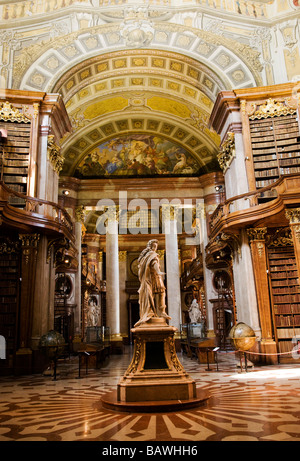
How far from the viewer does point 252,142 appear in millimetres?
12562

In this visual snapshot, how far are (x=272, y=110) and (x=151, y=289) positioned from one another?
28.8 feet

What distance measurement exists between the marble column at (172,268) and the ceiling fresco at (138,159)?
223 centimetres

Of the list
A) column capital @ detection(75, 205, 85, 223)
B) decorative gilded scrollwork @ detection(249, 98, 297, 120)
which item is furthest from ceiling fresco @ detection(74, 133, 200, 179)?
decorative gilded scrollwork @ detection(249, 98, 297, 120)

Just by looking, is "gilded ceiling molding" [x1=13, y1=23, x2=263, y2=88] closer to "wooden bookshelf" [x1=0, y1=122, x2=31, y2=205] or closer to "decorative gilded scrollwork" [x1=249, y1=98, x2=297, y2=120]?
"decorative gilded scrollwork" [x1=249, y1=98, x2=297, y2=120]

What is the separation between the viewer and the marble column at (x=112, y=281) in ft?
57.7

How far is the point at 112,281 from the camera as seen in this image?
18.1 m

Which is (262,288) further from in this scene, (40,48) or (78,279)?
(40,48)

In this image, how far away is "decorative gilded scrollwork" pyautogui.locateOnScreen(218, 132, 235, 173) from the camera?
1301 cm

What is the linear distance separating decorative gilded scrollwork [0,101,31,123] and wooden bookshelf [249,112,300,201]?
731cm

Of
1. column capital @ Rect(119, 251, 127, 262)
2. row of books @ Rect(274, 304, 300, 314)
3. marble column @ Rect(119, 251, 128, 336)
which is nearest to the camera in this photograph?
row of books @ Rect(274, 304, 300, 314)

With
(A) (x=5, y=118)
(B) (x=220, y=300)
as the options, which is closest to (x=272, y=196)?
(B) (x=220, y=300)

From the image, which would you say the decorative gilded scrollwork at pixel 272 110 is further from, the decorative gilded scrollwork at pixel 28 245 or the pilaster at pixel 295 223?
the decorative gilded scrollwork at pixel 28 245
